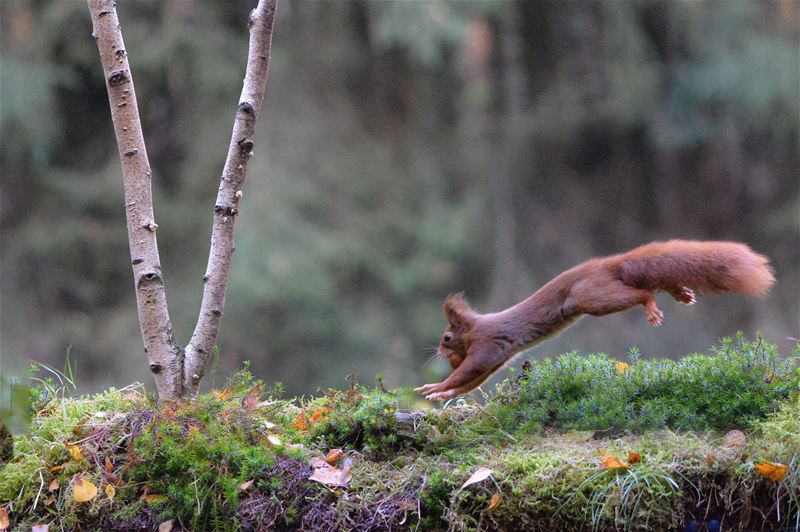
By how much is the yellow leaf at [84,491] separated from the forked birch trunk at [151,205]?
35 centimetres

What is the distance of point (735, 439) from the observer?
220 centimetres

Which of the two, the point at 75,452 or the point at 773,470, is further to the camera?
the point at 75,452

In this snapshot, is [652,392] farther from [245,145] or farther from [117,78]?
[117,78]

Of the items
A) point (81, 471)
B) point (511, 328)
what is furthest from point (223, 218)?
point (511, 328)

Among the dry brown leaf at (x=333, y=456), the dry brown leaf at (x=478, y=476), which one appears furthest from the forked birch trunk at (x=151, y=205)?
the dry brown leaf at (x=478, y=476)

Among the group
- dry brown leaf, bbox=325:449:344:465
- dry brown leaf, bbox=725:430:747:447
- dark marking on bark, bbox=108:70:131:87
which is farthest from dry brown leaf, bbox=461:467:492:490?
dark marking on bark, bbox=108:70:131:87

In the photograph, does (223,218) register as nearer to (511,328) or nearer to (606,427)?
(511,328)

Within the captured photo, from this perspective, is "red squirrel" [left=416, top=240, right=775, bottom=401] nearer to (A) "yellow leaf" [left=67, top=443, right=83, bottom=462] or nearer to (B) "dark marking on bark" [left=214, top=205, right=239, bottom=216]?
(B) "dark marking on bark" [left=214, top=205, right=239, bottom=216]

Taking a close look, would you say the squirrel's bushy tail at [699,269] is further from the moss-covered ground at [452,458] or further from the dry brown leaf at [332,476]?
the dry brown leaf at [332,476]

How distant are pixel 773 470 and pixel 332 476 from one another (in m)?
1.06

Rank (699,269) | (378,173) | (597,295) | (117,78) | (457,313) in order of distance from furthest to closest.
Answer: (378,173) < (457,313) < (597,295) < (699,269) < (117,78)

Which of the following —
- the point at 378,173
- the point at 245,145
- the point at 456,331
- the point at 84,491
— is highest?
the point at 378,173

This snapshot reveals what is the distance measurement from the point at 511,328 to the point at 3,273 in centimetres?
549

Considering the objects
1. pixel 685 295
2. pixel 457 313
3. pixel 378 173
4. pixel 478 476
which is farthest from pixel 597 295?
pixel 378 173
